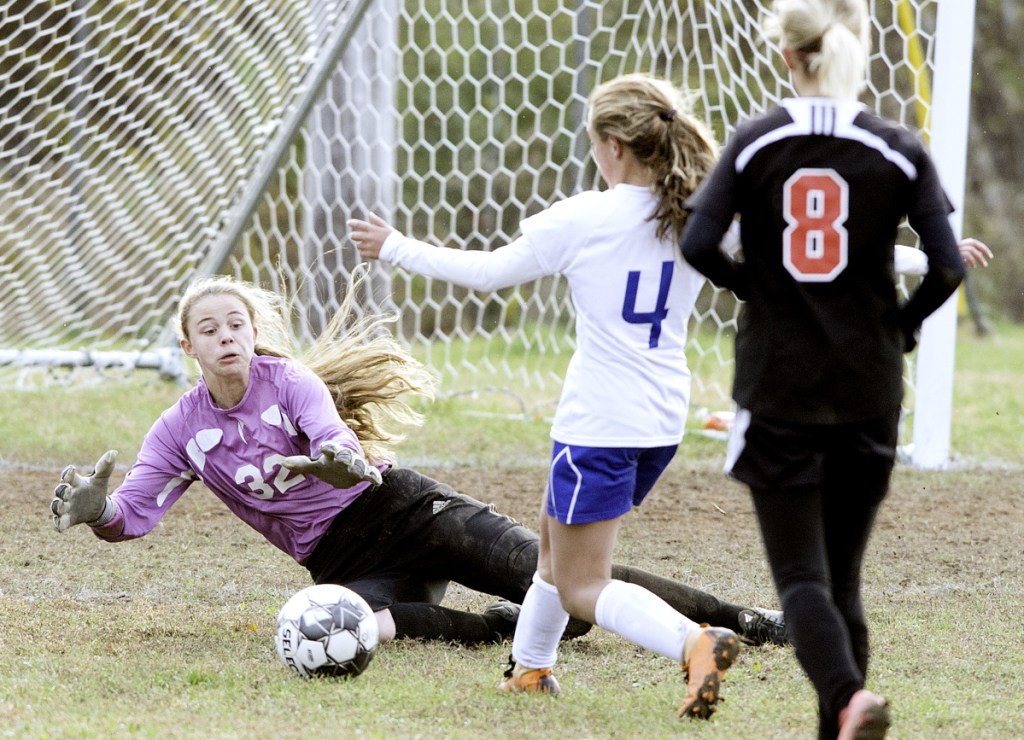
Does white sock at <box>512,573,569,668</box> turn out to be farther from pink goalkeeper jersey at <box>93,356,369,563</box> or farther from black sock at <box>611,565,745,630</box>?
pink goalkeeper jersey at <box>93,356,369,563</box>

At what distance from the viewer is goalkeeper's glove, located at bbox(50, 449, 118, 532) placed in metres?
3.44

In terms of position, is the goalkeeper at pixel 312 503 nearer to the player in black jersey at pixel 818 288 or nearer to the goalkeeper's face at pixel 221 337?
the goalkeeper's face at pixel 221 337

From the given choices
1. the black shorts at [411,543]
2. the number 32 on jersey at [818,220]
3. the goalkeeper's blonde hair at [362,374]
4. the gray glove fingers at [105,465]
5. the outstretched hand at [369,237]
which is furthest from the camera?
the goalkeeper's blonde hair at [362,374]

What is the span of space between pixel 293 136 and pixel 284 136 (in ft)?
0.20

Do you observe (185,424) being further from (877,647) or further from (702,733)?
(877,647)

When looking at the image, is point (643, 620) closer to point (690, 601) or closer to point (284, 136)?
point (690, 601)

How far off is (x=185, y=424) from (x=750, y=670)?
163 centimetres

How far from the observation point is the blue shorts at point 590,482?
9.59ft

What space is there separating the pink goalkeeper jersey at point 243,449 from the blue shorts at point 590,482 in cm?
92

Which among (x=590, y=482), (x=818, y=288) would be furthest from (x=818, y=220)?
(x=590, y=482)

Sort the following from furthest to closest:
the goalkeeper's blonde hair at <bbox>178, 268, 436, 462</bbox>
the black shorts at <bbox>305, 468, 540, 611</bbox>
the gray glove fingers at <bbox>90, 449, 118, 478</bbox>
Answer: the goalkeeper's blonde hair at <bbox>178, 268, 436, 462</bbox>
the black shorts at <bbox>305, 468, 540, 611</bbox>
the gray glove fingers at <bbox>90, 449, 118, 478</bbox>

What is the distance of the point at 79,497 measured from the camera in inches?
136

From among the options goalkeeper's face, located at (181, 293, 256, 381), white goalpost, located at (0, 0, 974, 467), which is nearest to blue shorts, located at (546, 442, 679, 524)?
goalkeeper's face, located at (181, 293, 256, 381)

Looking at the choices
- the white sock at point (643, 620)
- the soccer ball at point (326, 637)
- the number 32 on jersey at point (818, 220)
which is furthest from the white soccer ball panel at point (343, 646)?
the number 32 on jersey at point (818, 220)
